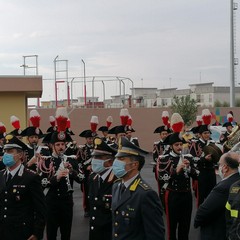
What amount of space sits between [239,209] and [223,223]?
1031 mm

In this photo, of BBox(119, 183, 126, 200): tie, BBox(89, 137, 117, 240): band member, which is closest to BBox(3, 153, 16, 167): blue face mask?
BBox(89, 137, 117, 240): band member

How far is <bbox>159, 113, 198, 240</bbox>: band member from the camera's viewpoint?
7.60 meters

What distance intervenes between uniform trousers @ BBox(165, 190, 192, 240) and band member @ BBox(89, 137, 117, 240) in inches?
80.3

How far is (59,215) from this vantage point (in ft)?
23.5

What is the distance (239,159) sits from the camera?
479cm

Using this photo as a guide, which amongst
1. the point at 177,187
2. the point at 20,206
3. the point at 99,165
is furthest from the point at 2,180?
the point at 177,187

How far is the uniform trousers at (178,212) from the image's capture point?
7590 millimetres

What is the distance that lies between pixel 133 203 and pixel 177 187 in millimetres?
3354

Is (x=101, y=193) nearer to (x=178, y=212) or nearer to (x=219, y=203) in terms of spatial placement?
(x=219, y=203)

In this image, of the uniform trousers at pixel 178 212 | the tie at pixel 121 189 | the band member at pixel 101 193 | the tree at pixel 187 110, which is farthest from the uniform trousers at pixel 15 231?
the tree at pixel 187 110

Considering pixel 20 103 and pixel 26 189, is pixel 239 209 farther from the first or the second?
pixel 20 103

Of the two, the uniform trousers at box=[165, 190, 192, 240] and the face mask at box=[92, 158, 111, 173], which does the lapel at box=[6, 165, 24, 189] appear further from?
the uniform trousers at box=[165, 190, 192, 240]

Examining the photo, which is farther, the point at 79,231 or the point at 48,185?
the point at 79,231

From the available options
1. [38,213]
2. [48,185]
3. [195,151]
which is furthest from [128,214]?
[195,151]
